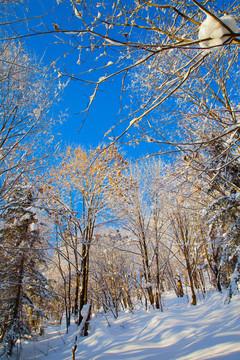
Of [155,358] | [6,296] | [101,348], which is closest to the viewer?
[155,358]

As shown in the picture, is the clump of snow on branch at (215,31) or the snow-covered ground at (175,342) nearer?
the clump of snow on branch at (215,31)

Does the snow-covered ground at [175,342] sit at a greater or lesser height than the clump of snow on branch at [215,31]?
lesser

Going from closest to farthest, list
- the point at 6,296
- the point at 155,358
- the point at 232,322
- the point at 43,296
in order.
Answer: the point at 155,358 < the point at 232,322 < the point at 6,296 < the point at 43,296

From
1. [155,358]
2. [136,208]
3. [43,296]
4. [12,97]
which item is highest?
[12,97]

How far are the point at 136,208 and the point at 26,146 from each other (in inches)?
245

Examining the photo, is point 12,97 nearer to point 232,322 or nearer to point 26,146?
point 26,146

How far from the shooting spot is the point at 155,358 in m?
3.22

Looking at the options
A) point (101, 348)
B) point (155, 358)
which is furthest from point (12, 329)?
point (155, 358)

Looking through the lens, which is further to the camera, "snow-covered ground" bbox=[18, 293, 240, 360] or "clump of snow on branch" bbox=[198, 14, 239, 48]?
"snow-covered ground" bbox=[18, 293, 240, 360]

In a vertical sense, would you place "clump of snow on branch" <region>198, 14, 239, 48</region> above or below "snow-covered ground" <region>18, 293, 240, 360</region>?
above

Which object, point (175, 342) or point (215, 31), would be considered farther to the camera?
point (175, 342)

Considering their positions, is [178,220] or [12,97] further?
[178,220]

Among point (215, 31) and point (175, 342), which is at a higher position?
point (215, 31)

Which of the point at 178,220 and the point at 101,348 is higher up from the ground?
the point at 178,220
